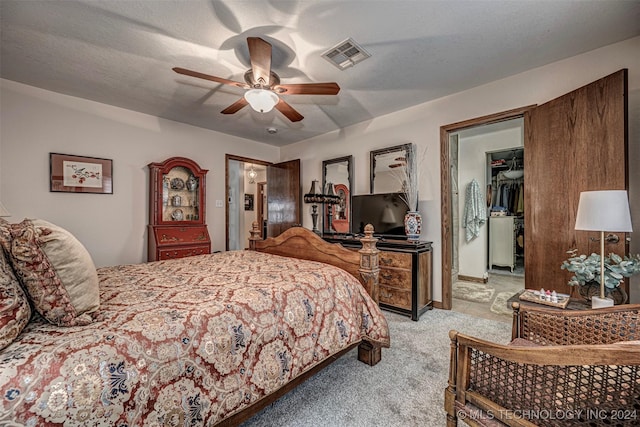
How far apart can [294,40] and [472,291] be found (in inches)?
163

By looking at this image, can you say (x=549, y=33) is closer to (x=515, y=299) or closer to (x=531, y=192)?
(x=531, y=192)


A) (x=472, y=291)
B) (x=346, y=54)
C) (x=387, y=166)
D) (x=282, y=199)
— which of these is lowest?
(x=472, y=291)

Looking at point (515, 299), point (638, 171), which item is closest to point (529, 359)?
point (515, 299)

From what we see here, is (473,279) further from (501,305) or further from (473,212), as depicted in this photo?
(501,305)

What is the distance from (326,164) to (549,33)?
2.97m

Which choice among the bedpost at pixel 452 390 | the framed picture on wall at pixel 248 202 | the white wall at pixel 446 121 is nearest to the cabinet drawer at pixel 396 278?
the white wall at pixel 446 121

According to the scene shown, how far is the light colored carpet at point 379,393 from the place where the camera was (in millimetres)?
1466

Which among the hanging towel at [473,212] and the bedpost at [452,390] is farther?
the hanging towel at [473,212]

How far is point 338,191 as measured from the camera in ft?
13.9

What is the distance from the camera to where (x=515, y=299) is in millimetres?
1821

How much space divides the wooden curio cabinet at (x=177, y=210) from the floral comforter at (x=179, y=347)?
5.60 feet

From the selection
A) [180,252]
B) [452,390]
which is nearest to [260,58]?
[452,390]

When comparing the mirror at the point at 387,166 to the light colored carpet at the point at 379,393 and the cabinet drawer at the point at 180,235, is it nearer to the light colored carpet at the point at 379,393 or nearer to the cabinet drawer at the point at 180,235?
the light colored carpet at the point at 379,393

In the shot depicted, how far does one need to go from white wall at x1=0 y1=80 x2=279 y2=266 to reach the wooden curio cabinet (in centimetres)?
21
